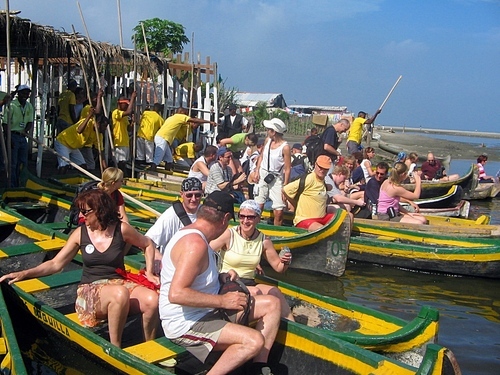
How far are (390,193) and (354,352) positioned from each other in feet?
19.9

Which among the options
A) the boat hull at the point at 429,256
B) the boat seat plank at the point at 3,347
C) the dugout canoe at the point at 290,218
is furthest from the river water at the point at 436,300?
the dugout canoe at the point at 290,218

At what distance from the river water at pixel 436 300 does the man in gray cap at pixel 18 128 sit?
5468 mm

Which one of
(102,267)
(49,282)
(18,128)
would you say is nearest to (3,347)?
(102,267)

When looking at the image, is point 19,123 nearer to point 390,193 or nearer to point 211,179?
point 211,179

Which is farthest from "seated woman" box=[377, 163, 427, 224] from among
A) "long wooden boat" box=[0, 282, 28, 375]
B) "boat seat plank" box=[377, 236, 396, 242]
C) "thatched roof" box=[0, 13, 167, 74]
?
"long wooden boat" box=[0, 282, 28, 375]

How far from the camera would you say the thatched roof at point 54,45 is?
11164 millimetres

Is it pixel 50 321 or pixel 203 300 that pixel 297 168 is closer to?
pixel 50 321

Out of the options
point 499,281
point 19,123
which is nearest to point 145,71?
point 19,123

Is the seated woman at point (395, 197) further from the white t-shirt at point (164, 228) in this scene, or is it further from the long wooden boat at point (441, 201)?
the white t-shirt at point (164, 228)

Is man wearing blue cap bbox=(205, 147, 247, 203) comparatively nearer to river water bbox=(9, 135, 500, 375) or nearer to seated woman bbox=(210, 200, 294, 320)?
river water bbox=(9, 135, 500, 375)

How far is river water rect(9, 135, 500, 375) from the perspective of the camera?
6.30m

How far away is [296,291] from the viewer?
598cm

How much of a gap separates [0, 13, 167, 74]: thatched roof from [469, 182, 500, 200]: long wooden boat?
1111 cm

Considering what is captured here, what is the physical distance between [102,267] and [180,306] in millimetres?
1053
